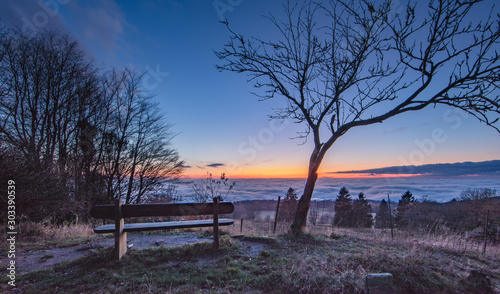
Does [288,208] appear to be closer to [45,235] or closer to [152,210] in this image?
[45,235]

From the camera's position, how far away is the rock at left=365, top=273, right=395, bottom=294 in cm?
300

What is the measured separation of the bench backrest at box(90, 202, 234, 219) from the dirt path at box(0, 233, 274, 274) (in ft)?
4.01

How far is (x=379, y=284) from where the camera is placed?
3.03 m

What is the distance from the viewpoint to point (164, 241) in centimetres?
677

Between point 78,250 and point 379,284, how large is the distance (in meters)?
6.30

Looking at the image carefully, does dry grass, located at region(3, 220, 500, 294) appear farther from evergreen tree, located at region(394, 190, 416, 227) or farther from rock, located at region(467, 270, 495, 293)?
evergreen tree, located at region(394, 190, 416, 227)

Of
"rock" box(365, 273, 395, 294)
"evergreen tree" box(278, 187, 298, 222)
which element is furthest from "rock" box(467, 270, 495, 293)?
"evergreen tree" box(278, 187, 298, 222)

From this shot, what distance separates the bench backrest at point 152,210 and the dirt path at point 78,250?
122 centimetres

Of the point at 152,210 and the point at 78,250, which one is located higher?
the point at 152,210

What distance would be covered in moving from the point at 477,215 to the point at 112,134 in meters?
26.9

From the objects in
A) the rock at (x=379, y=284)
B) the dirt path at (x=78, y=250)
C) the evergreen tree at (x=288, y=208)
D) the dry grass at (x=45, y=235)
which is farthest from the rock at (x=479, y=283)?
the evergreen tree at (x=288, y=208)

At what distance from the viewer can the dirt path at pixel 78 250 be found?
4.60m

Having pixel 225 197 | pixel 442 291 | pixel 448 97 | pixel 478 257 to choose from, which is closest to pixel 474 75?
pixel 448 97

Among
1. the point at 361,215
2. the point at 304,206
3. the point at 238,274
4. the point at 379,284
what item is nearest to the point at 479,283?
the point at 379,284
